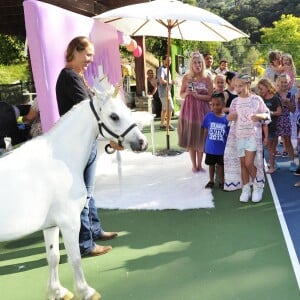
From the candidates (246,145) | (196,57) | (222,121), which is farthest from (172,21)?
(246,145)

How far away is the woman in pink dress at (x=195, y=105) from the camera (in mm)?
5914

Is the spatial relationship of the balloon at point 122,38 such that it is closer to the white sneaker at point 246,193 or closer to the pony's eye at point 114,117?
the white sneaker at point 246,193

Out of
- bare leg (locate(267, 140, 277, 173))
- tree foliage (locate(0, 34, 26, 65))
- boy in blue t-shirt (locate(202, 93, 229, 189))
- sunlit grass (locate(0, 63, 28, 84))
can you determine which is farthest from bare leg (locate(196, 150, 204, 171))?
sunlit grass (locate(0, 63, 28, 84))

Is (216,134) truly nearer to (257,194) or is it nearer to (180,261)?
(257,194)

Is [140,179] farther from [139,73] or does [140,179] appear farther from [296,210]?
[139,73]

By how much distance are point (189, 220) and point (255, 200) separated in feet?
3.25

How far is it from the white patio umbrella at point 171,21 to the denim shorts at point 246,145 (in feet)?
6.11

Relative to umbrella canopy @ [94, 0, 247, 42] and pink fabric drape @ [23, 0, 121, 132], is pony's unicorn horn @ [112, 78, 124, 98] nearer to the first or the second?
pink fabric drape @ [23, 0, 121, 132]

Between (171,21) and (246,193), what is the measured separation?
4.05m

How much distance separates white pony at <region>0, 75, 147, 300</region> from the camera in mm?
2451

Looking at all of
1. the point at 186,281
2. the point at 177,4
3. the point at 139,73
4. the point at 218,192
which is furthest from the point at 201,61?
the point at 139,73

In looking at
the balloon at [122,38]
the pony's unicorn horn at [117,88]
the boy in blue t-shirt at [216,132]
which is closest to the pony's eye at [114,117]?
the pony's unicorn horn at [117,88]

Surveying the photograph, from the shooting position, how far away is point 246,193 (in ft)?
16.2

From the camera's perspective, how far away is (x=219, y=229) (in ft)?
13.6
